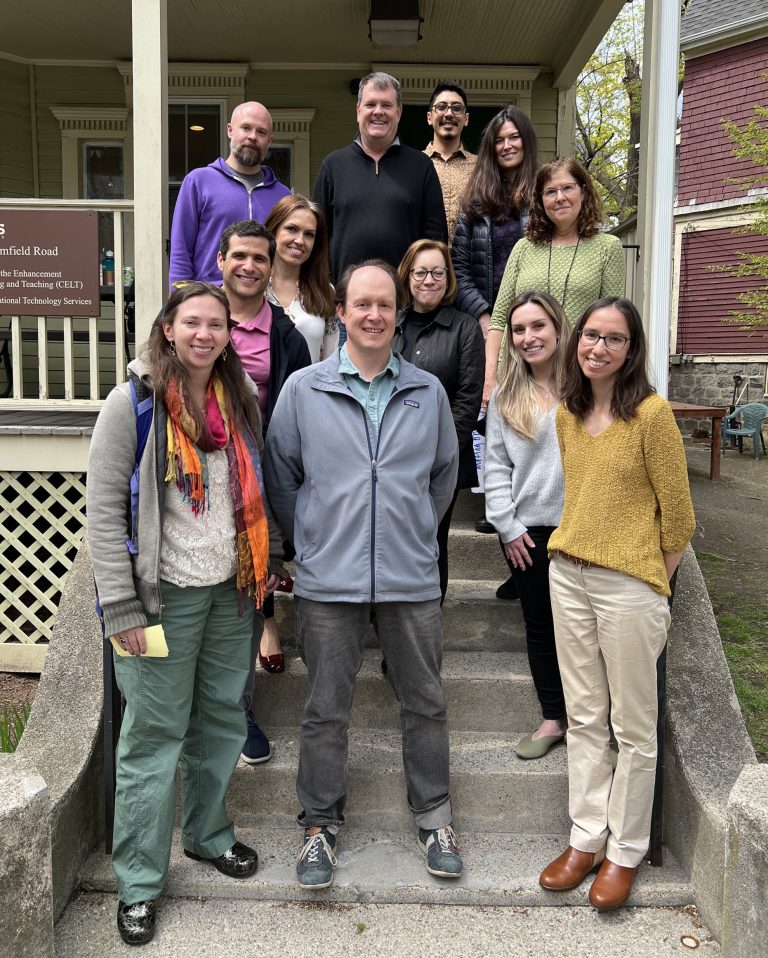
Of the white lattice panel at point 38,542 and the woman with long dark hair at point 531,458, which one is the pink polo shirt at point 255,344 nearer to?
the woman with long dark hair at point 531,458

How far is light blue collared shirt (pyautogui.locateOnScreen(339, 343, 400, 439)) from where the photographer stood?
266cm

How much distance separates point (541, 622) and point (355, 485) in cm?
95

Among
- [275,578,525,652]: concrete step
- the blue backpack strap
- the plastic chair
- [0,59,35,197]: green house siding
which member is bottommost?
[275,578,525,652]: concrete step

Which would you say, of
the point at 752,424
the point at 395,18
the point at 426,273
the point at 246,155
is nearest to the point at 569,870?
the point at 426,273

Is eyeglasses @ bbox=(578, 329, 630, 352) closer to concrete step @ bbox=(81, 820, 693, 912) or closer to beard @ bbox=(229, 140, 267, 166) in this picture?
concrete step @ bbox=(81, 820, 693, 912)

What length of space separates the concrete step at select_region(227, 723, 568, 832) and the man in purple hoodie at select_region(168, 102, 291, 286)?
1996 mm

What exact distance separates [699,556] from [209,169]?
193 inches

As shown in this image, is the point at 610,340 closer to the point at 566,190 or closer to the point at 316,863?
the point at 566,190

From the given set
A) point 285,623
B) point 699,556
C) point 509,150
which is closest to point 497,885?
point 285,623

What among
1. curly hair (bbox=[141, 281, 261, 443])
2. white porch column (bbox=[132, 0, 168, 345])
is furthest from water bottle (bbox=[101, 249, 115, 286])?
curly hair (bbox=[141, 281, 261, 443])

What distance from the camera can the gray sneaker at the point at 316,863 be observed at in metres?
2.64

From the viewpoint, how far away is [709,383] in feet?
53.2

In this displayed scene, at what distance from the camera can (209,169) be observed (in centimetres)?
361

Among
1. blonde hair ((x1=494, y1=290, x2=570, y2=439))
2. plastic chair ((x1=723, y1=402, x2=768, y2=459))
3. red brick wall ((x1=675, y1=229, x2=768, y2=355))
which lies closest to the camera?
blonde hair ((x1=494, y1=290, x2=570, y2=439))
